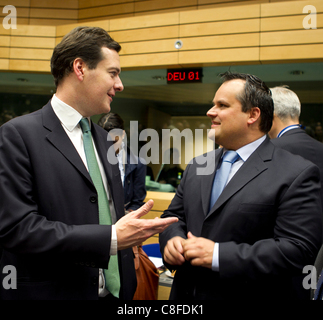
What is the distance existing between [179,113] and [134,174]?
10.6ft

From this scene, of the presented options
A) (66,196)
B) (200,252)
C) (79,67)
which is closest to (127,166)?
(79,67)

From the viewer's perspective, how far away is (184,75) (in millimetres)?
5598

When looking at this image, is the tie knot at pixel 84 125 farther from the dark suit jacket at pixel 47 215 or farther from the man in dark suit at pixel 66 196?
the dark suit jacket at pixel 47 215

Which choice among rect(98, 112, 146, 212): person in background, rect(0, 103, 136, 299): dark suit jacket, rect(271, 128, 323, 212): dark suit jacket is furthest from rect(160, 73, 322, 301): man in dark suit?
rect(98, 112, 146, 212): person in background

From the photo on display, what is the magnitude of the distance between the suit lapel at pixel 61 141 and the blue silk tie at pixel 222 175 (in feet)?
2.03

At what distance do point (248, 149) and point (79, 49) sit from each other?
3.25 ft

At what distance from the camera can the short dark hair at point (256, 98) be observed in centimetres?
162

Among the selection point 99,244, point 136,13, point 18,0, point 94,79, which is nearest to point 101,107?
point 94,79

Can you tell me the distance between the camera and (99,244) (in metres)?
1.27

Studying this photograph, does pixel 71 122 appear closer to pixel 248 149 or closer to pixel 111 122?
pixel 248 149
